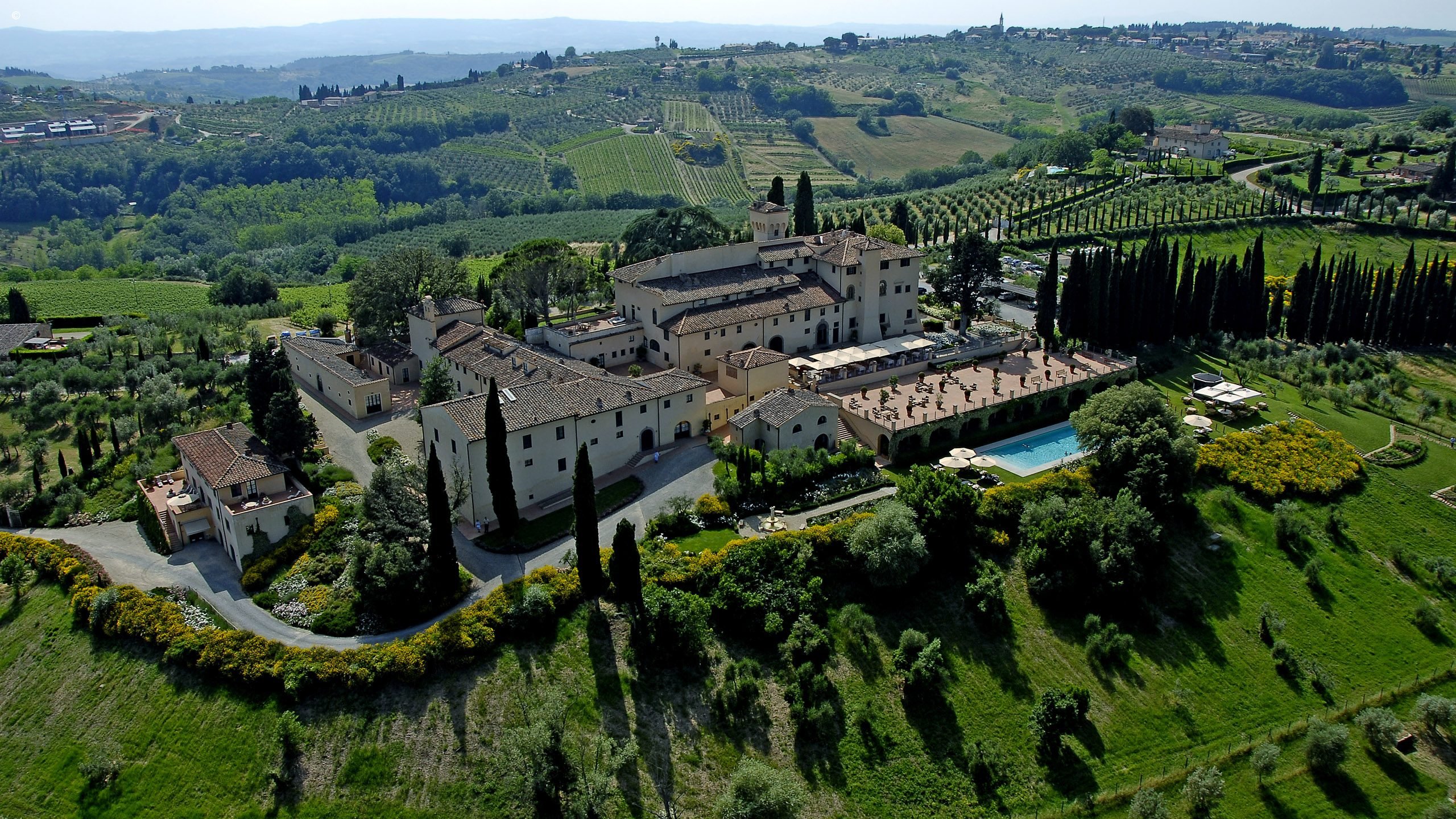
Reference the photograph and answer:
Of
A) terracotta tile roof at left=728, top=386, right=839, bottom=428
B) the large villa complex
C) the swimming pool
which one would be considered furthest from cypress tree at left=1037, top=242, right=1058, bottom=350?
terracotta tile roof at left=728, top=386, right=839, bottom=428

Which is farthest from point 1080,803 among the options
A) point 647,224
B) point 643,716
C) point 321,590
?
point 647,224

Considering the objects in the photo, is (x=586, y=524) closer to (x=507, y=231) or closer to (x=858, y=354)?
(x=858, y=354)

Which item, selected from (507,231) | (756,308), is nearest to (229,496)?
(756,308)

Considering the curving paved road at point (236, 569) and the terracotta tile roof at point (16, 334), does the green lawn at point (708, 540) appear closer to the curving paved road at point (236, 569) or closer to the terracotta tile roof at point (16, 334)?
the curving paved road at point (236, 569)

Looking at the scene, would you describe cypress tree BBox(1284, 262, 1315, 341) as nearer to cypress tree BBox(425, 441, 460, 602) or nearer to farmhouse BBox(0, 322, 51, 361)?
cypress tree BBox(425, 441, 460, 602)

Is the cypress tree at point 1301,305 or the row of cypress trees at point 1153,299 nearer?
the row of cypress trees at point 1153,299

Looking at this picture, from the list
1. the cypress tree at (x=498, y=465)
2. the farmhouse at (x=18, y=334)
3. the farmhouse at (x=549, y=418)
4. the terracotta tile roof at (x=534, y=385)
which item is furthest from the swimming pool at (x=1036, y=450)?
the farmhouse at (x=18, y=334)
